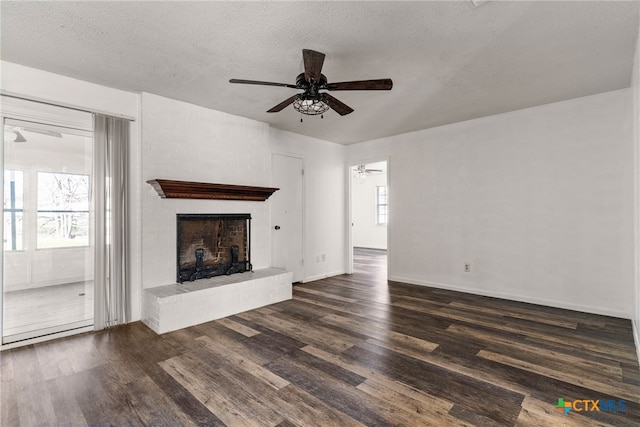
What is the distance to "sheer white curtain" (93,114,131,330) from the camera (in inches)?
132

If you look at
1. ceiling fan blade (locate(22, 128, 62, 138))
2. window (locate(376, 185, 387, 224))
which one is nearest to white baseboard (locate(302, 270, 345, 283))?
ceiling fan blade (locate(22, 128, 62, 138))

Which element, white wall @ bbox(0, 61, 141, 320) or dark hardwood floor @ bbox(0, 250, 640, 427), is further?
white wall @ bbox(0, 61, 141, 320)

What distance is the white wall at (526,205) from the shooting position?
3.68 metres

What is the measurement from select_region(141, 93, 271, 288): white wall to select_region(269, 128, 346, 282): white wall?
0.71 m

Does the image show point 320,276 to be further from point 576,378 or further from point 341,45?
point 341,45

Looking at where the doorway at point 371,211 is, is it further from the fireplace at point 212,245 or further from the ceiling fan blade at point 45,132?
the ceiling fan blade at point 45,132

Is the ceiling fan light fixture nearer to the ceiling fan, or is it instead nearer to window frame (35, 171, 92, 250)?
the ceiling fan

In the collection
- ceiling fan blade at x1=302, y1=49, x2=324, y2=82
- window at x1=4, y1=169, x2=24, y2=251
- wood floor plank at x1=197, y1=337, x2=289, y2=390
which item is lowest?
wood floor plank at x1=197, y1=337, x2=289, y2=390

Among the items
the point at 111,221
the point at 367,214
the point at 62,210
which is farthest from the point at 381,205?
the point at 62,210

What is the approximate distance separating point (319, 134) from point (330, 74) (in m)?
2.42

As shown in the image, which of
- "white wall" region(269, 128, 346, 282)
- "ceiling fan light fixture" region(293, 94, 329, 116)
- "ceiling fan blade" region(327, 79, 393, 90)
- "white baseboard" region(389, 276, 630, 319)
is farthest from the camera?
"white wall" region(269, 128, 346, 282)

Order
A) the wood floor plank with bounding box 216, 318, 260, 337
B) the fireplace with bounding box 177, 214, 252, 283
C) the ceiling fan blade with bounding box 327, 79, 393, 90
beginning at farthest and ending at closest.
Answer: the fireplace with bounding box 177, 214, 252, 283, the wood floor plank with bounding box 216, 318, 260, 337, the ceiling fan blade with bounding box 327, 79, 393, 90

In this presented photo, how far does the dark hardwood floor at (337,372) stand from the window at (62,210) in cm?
103

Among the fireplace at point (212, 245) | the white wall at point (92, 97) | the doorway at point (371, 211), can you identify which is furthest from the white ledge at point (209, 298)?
the doorway at point (371, 211)
